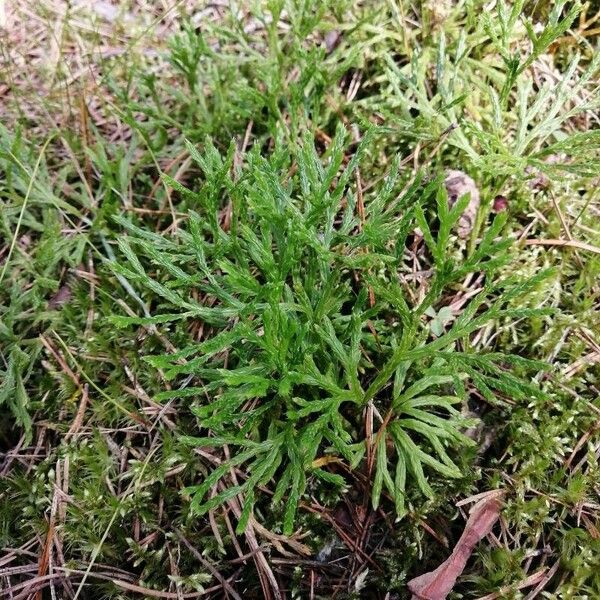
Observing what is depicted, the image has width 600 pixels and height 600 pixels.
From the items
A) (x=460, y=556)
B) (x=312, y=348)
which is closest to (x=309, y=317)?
(x=312, y=348)

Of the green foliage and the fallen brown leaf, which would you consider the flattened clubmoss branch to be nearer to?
the green foliage

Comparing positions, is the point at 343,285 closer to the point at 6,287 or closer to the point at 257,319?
the point at 257,319

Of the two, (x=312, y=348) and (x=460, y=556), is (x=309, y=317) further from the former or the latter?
(x=460, y=556)

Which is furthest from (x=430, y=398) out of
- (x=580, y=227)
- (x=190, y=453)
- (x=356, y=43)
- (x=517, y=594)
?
(x=356, y=43)

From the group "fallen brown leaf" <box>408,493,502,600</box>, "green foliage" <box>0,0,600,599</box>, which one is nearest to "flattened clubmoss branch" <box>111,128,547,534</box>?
"green foliage" <box>0,0,600,599</box>

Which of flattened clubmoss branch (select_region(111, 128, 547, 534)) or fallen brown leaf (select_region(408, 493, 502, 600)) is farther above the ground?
flattened clubmoss branch (select_region(111, 128, 547, 534))

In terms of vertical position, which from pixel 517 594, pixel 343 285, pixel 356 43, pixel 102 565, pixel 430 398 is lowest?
pixel 102 565

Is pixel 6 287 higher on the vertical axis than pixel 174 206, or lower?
lower
